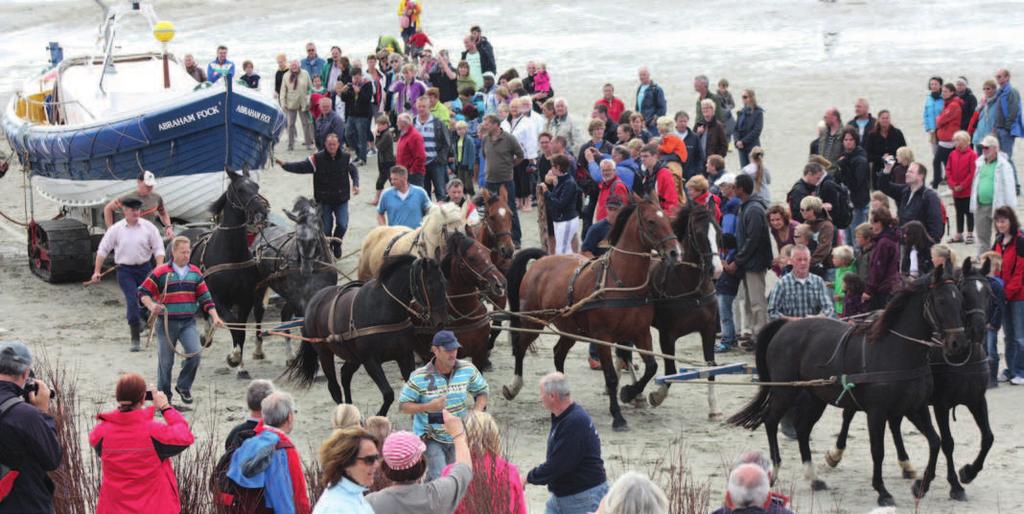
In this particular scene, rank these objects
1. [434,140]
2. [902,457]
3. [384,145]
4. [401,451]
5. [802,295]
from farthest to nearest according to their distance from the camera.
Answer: [434,140], [384,145], [802,295], [902,457], [401,451]

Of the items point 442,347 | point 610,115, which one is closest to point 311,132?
point 610,115

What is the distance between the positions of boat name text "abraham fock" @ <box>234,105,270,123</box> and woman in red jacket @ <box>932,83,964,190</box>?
9982 millimetres

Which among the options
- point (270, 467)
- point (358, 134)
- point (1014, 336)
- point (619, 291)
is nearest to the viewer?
point (270, 467)

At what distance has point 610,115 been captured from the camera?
24578 millimetres

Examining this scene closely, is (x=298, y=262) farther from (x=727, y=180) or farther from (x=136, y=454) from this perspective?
(x=136, y=454)

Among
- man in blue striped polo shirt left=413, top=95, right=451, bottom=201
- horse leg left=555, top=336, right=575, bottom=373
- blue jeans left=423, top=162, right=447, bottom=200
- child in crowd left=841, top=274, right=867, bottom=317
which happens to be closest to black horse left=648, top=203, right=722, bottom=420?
horse leg left=555, top=336, right=575, bottom=373

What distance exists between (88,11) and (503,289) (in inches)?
1702

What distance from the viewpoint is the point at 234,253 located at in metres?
16.2

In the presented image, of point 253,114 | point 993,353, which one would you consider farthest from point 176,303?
point 993,353

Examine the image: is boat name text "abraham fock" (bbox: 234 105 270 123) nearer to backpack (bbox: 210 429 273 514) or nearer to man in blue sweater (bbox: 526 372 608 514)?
man in blue sweater (bbox: 526 372 608 514)

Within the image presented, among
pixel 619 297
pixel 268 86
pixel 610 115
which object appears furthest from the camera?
pixel 268 86

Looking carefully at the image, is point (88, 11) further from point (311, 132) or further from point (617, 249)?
point (617, 249)

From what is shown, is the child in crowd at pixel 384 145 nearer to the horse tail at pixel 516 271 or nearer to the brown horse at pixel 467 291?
the horse tail at pixel 516 271

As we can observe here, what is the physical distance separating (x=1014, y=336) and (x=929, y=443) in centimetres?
344
